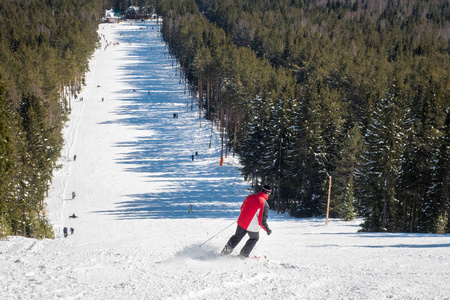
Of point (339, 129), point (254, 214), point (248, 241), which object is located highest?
point (254, 214)

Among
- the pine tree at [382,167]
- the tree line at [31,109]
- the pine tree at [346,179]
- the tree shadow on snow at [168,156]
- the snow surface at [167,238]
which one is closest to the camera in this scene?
the snow surface at [167,238]

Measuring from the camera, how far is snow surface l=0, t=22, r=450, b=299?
8.18 m

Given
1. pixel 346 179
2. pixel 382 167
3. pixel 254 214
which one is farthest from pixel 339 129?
pixel 254 214

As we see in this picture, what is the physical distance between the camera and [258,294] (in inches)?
309

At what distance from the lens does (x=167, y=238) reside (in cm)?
1717

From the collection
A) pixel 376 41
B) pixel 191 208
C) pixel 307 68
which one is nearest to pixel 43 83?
pixel 191 208

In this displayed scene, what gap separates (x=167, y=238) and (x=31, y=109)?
24935 mm

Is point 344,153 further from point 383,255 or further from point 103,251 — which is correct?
point 103,251

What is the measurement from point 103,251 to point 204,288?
176 inches

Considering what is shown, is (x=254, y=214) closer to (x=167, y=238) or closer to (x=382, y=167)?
(x=167, y=238)

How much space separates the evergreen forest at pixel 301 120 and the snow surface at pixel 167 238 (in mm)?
3539

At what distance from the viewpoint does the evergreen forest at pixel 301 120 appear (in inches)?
1158

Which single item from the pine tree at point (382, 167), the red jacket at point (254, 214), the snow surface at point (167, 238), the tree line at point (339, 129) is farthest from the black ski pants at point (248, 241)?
the pine tree at point (382, 167)

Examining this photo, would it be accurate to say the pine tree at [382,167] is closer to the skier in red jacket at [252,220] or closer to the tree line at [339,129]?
the tree line at [339,129]
